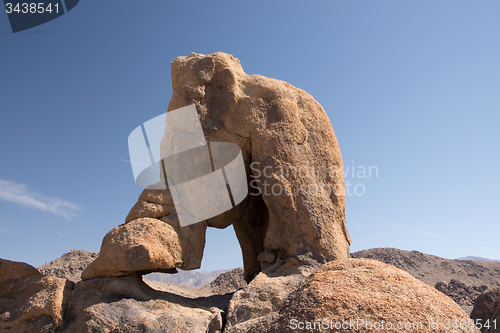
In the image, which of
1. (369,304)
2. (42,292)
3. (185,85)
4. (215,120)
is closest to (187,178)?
(215,120)

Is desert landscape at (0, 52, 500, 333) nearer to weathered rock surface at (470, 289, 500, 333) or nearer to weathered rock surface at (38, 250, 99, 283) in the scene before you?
weathered rock surface at (470, 289, 500, 333)

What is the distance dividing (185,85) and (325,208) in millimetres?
2934

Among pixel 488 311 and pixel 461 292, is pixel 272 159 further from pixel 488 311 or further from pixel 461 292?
pixel 461 292

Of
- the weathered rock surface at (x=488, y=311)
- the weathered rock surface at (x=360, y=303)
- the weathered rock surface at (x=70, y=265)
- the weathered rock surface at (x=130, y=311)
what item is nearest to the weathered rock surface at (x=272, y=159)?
the weathered rock surface at (x=130, y=311)

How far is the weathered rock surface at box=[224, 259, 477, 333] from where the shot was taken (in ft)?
9.12

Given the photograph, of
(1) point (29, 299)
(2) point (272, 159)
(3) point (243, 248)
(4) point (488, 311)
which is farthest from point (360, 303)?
(4) point (488, 311)

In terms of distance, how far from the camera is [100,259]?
15.4 ft

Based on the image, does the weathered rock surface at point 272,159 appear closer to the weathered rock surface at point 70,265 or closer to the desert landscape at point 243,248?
the desert landscape at point 243,248

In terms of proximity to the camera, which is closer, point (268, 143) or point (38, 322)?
point (38, 322)

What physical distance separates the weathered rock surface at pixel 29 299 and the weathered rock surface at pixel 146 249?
0.43 metres

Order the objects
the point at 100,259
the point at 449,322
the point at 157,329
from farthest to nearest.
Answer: the point at 100,259 → the point at 157,329 → the point at 449,322

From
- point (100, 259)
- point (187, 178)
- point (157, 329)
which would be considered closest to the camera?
point (157, 329)

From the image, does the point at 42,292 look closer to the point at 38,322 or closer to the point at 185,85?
the point at 38,322

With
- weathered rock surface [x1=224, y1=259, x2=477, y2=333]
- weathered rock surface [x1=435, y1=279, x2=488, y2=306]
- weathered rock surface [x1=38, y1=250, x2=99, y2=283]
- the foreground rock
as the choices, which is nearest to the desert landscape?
weathered rock surface [x1=224, y1=259, x2=477, y2=333]
